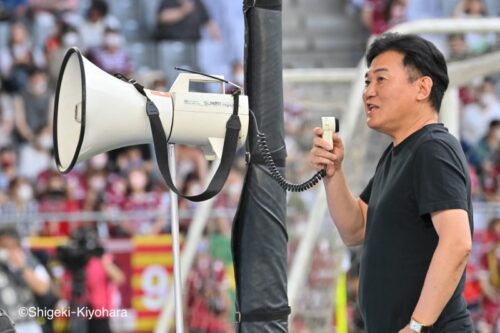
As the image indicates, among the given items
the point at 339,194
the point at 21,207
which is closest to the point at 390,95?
the point at 339,194

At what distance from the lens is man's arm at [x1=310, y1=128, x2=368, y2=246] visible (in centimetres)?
389

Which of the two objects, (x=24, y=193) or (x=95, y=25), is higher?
(x=95, y=25)

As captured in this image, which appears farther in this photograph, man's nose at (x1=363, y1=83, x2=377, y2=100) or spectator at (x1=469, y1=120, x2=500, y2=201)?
spectator at (x1=469, y1=120, x2=500, y2=201)

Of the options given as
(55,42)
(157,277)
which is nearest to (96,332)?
(157,277)

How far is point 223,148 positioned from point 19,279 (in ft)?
18.4

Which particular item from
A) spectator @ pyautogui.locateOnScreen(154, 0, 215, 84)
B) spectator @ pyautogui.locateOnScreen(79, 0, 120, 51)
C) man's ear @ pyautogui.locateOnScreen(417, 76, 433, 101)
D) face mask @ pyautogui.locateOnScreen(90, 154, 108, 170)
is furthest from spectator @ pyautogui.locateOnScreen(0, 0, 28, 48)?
man's ear @ pyautogui.locateOnScreen(417, 76, 433, 101)

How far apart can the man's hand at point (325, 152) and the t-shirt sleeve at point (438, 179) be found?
353 millimetres

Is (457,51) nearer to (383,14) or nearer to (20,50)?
(383,14)

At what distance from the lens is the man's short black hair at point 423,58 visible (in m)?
3.74

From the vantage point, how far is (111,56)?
13.5 m

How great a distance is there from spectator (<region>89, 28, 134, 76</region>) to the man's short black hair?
9.77 metres

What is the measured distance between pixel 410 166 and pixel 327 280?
387cm

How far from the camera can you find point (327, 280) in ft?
24.4

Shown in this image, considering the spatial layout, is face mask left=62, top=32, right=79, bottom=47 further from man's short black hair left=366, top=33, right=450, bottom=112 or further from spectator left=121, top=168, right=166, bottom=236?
man's short black hair left=366, top=33, right=450, bottom=112
